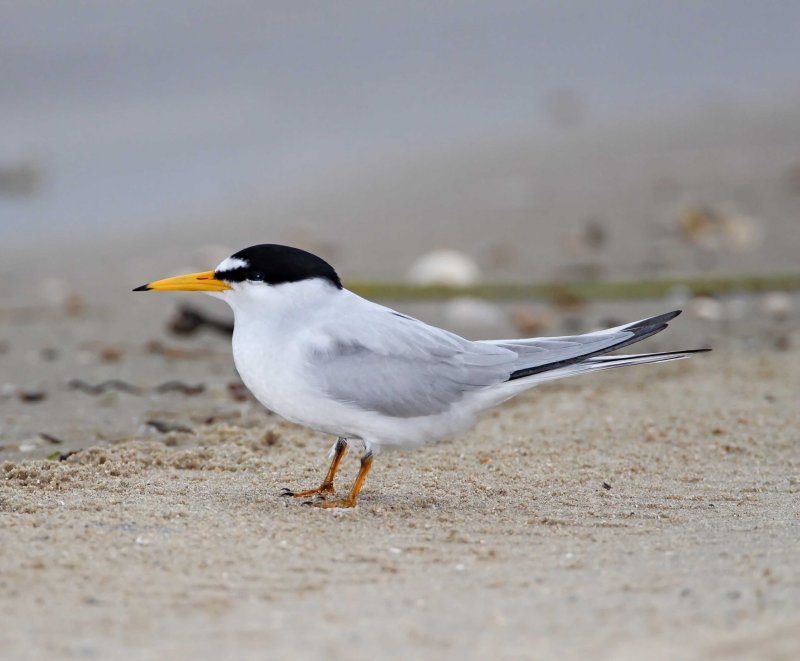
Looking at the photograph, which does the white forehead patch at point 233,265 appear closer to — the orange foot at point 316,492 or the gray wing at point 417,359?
the gray wing at point 417,359

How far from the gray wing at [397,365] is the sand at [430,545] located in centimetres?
36

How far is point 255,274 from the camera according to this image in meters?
4.46

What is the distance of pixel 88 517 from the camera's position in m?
3.92

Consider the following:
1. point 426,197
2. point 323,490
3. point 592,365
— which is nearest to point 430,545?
point 323,490

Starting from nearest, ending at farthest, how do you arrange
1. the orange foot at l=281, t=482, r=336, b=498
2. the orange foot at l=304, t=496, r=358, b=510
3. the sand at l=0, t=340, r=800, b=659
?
the sand at l=0, t=340, r=800, b=659 < the orange foot at l=304, t=496, r=358, b=510 < the orange foot at l=281, t=482, r=336, b=498

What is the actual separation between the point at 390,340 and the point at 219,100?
1170 centimetres

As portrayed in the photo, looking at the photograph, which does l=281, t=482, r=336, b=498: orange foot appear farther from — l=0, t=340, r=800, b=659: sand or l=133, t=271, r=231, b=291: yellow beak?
l=133, t=271, r=231, b=291: yellow beak

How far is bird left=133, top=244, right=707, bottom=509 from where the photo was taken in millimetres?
4285

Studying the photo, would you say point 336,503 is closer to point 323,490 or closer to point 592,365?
point 323,490

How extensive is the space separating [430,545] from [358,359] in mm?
831

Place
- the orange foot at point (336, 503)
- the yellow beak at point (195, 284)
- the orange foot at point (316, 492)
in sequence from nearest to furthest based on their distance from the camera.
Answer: the orange foot at point (336, 503) < the orange foot at point (316, 492) < the yellow beak at point (195, 284)

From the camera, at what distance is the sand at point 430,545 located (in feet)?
9.61

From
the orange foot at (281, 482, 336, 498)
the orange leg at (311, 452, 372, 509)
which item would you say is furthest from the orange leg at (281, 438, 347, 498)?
the orange leg at (311, 452, 372, 509)

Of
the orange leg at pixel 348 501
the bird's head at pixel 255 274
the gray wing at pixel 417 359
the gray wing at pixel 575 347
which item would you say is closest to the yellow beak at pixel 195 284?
the bird's head at pixel 255 274
